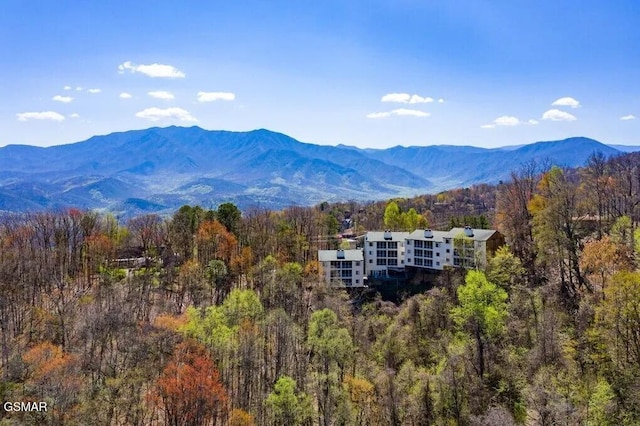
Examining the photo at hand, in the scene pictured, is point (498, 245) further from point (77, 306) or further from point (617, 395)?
point (77, 306)

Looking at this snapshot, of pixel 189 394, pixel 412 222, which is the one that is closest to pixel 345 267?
pixel 412 222

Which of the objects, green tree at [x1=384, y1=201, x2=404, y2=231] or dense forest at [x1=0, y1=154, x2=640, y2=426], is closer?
dense forest at [x1=0, y1=154, x2=640, y2=426]

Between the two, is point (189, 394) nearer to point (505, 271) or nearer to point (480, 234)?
point (505, 271)

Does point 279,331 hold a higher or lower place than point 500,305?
lower

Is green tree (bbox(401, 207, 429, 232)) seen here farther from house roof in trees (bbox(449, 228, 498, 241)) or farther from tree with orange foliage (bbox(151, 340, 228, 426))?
tree with orange foliage (bbox(151, 340, 228, 426))

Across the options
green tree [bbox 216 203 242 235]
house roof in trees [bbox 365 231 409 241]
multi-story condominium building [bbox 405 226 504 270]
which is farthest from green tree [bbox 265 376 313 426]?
green tree [bbox 216 203 242 235]

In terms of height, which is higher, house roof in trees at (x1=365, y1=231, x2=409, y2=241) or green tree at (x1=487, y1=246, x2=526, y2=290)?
house roof in trees at (x1=365, y1=231, x2=409, y2=241)

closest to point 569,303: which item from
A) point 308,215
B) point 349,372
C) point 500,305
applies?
point 500,305
